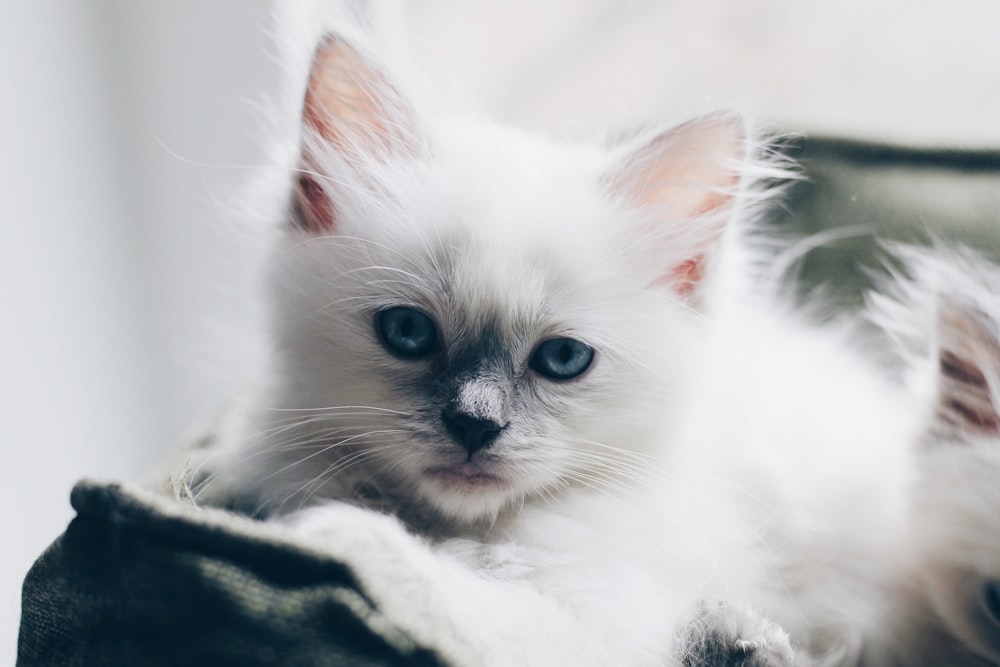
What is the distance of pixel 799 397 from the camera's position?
1315 mm

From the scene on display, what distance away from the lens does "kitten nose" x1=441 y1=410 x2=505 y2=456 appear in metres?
0.93

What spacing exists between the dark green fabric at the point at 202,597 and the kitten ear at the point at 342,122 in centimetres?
A: 45

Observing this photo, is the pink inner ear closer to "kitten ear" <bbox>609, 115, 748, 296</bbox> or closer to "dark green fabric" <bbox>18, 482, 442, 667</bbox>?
"kitten ear" <bbox>609, 115, 748, 296</bbox>

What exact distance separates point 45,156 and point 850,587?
1663 mm

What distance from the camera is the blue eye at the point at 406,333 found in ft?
3.26

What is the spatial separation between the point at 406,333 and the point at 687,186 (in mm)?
420

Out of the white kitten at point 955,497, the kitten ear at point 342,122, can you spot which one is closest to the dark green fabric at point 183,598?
the kitten ear at point 342,122

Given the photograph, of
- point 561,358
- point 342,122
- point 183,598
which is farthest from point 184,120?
point 183,598

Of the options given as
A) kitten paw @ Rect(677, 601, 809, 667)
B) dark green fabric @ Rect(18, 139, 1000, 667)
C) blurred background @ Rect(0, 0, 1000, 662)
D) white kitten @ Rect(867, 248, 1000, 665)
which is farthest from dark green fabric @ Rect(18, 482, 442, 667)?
white kitten @ Rect(867, 248, 1000, 665)

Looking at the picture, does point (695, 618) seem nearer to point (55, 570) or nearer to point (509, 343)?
point (509, 343)

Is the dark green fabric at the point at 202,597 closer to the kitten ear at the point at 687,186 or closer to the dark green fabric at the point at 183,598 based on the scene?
the dark green fabric at the point at 183,598

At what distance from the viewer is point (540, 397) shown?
3.26 ft

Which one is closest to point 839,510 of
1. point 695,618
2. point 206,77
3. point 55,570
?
point 695,618

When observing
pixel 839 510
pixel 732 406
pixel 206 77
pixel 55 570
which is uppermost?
pixel 206 77
